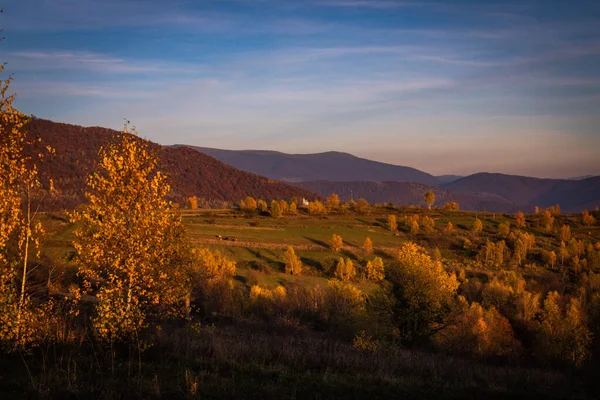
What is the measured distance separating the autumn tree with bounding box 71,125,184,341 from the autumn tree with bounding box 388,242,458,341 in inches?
1038

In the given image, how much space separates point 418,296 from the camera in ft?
121

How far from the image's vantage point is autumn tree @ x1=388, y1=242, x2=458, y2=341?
36.2m

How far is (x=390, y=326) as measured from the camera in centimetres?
4138

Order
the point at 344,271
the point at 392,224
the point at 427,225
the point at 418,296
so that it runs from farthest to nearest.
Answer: the point at 427,225
the point at 392,224
the point at 344,271
the point at 418,296

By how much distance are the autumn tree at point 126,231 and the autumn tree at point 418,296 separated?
1038 inches

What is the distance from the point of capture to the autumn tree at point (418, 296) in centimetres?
3625

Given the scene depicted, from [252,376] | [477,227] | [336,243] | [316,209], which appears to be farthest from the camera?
[316,209]

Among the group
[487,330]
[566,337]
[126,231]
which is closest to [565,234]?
[566,337]

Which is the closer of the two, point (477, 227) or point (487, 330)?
point (487, 330)

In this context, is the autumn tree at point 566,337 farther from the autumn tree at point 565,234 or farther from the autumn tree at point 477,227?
the autumn tree at point 565,234

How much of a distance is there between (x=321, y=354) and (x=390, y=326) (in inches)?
1173

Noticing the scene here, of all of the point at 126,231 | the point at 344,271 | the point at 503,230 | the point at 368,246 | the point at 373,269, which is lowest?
the point at 344,271

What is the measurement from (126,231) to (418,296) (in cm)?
2902

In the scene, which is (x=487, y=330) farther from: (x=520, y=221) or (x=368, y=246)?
(x=520, y=221)
